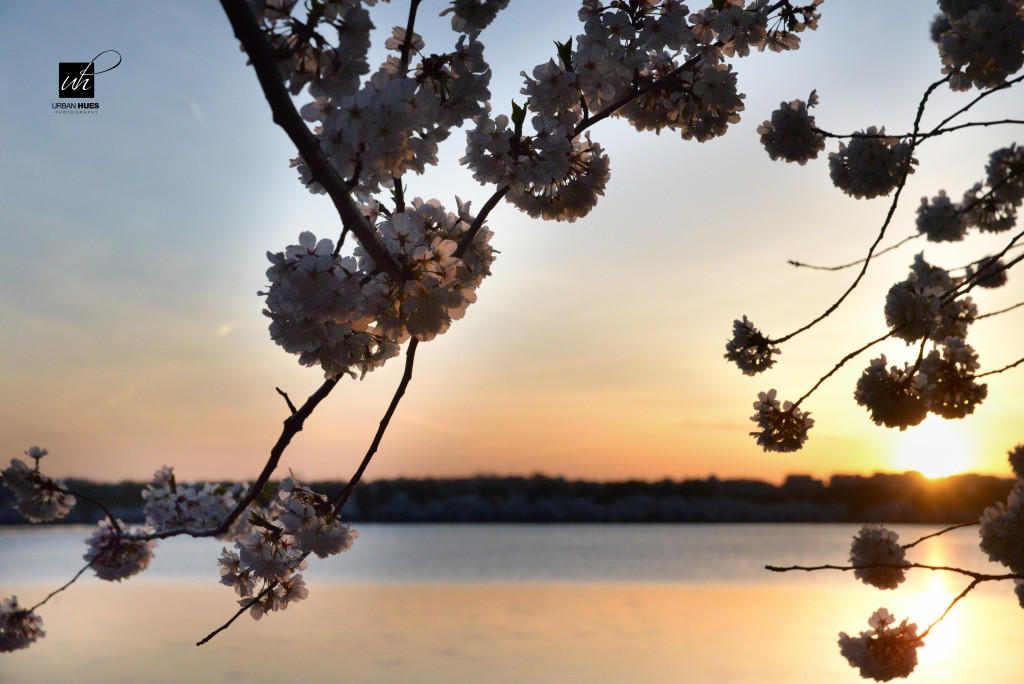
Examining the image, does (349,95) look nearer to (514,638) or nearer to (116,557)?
(116,557)

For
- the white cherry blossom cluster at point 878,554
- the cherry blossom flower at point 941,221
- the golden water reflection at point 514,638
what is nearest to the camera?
the white cherry blossom cluster at point 878,554

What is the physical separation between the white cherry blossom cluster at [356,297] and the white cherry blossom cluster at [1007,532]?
221 centimetres

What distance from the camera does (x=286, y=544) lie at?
252 cm

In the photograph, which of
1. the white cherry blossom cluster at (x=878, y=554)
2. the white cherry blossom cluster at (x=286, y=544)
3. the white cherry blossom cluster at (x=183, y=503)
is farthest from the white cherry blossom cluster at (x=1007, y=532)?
the white cherry blossom cluster at (x=183, y=503)

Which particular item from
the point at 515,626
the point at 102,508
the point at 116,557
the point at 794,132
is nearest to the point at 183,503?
the point at 116,557

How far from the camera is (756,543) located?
5319 centimetres

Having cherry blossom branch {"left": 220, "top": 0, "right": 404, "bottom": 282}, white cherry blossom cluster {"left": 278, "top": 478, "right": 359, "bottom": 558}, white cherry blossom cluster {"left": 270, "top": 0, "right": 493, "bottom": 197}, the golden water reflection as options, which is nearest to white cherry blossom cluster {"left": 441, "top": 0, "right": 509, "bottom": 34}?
white cherry blossom cluster {"left": 270, "top": 0, "right": 493, "bottom": 197}

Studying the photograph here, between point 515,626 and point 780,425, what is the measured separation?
2041 cm

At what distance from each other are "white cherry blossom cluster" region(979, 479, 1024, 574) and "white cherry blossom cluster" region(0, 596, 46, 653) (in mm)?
6148

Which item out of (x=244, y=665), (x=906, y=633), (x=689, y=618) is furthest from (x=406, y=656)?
(x=906, y=633)

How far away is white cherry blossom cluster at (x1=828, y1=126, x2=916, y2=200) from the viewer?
4195 mm

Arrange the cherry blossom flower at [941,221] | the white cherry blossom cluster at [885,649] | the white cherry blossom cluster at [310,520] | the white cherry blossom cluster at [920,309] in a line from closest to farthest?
1. the white cherry blossom cluster at [310,520]
2. the white cherry blossom cluster at [920,309]
3. the white cherry blossom cluster at [885,649]
4. the cherry blossom flower at [941,221]

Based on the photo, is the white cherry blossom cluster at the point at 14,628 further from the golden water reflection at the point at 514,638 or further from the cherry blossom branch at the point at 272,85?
the golden water reflection at the point at 514,638

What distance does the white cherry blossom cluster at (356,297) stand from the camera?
6.14ft
